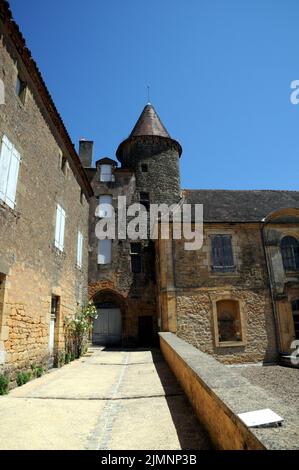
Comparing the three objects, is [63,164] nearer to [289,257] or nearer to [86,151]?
[86,151]

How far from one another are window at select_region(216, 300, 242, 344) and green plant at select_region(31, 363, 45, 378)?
317 inches

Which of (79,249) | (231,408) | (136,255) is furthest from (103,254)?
(231,408)

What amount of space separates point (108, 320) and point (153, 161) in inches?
369

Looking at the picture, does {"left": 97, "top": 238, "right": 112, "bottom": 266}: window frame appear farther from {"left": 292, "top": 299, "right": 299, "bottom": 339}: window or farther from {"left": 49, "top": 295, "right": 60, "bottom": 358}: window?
{"left": 292, "top": 299, "right": 299, "bottom": 339}: window

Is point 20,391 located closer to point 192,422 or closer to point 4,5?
point 192,422

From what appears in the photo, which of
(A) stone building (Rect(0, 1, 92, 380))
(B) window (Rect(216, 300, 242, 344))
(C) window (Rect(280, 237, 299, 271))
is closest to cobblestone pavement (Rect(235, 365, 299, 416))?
(B) window (Rect(216, 300, 242, 344))

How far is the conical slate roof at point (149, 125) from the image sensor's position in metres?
19.1

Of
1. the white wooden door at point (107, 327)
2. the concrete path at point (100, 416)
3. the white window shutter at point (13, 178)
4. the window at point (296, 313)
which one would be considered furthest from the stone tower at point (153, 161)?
the concrete path at point (100, 416)

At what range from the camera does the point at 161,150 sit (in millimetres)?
18766

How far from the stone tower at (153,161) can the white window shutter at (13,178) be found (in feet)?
37.3

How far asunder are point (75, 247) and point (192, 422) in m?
8.88

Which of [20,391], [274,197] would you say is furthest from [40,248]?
[274,197]

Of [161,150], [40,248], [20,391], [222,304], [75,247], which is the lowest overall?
[20,391]

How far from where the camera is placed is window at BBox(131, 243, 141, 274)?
16562mm
